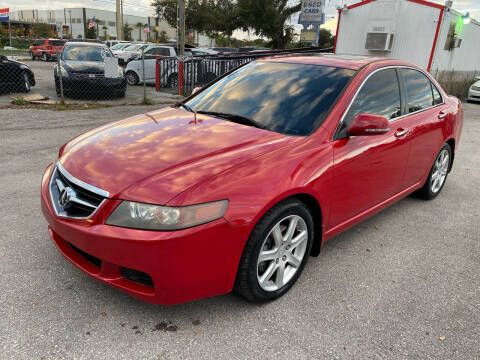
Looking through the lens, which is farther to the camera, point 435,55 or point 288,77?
point 435,55

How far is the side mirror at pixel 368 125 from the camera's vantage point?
2869 millimetres

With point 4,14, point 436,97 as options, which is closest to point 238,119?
point 436,97

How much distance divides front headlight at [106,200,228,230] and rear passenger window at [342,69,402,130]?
1369mm

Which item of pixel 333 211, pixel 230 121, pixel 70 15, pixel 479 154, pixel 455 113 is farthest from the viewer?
pixel 70 15

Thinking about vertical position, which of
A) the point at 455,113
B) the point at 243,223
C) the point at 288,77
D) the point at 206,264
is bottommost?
the point at 206,264

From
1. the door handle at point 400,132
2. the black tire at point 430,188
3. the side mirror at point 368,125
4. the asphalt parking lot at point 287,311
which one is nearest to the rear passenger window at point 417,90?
the door handle at point 400,132

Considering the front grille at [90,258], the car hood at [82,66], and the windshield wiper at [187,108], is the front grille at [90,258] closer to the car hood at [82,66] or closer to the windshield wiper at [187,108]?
the windshield wiper at [187,108]

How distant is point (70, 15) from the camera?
298ft

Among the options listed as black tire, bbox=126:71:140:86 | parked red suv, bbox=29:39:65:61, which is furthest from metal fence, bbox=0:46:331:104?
parked red suv, bbox=29:39:65:61

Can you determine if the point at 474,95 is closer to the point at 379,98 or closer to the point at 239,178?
the point at 379,98

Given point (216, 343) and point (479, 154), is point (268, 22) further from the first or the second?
point (216, 343)

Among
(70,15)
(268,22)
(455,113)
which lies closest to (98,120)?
(455,113)

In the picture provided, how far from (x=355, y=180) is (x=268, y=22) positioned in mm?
32983

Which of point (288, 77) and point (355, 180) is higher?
point (288, 77)
